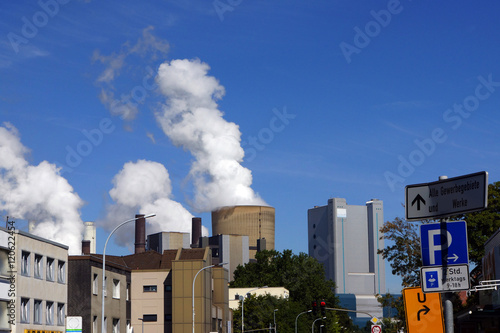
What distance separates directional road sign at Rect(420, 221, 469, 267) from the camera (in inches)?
308

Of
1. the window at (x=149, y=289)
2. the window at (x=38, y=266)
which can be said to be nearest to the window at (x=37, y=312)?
→ the window at (x=38, y=266)

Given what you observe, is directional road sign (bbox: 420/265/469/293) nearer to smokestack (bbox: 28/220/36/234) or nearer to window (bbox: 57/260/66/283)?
window (bbox: 57/260/66/283)

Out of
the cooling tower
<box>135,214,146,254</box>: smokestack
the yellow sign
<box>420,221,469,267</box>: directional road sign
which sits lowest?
the yellow sign

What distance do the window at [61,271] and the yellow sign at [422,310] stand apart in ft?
149

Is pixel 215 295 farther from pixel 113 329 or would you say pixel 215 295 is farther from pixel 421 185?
pixel 421 185

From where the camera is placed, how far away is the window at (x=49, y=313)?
5159cm

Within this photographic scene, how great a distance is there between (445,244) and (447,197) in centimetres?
51

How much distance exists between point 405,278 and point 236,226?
459 ft

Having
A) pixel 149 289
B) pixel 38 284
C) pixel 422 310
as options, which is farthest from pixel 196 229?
pixel 422 310

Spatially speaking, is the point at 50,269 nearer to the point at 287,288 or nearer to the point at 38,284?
the point at 38,284

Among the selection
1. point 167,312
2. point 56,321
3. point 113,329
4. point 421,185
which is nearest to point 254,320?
point 167,312

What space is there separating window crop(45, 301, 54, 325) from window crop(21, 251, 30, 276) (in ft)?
15.3

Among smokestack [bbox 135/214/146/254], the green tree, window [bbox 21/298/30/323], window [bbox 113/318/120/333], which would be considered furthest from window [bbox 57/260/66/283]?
smokestack [bbox 135/214/146/254]

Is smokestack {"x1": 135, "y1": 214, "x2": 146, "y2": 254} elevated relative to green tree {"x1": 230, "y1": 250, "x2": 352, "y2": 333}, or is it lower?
elevated
